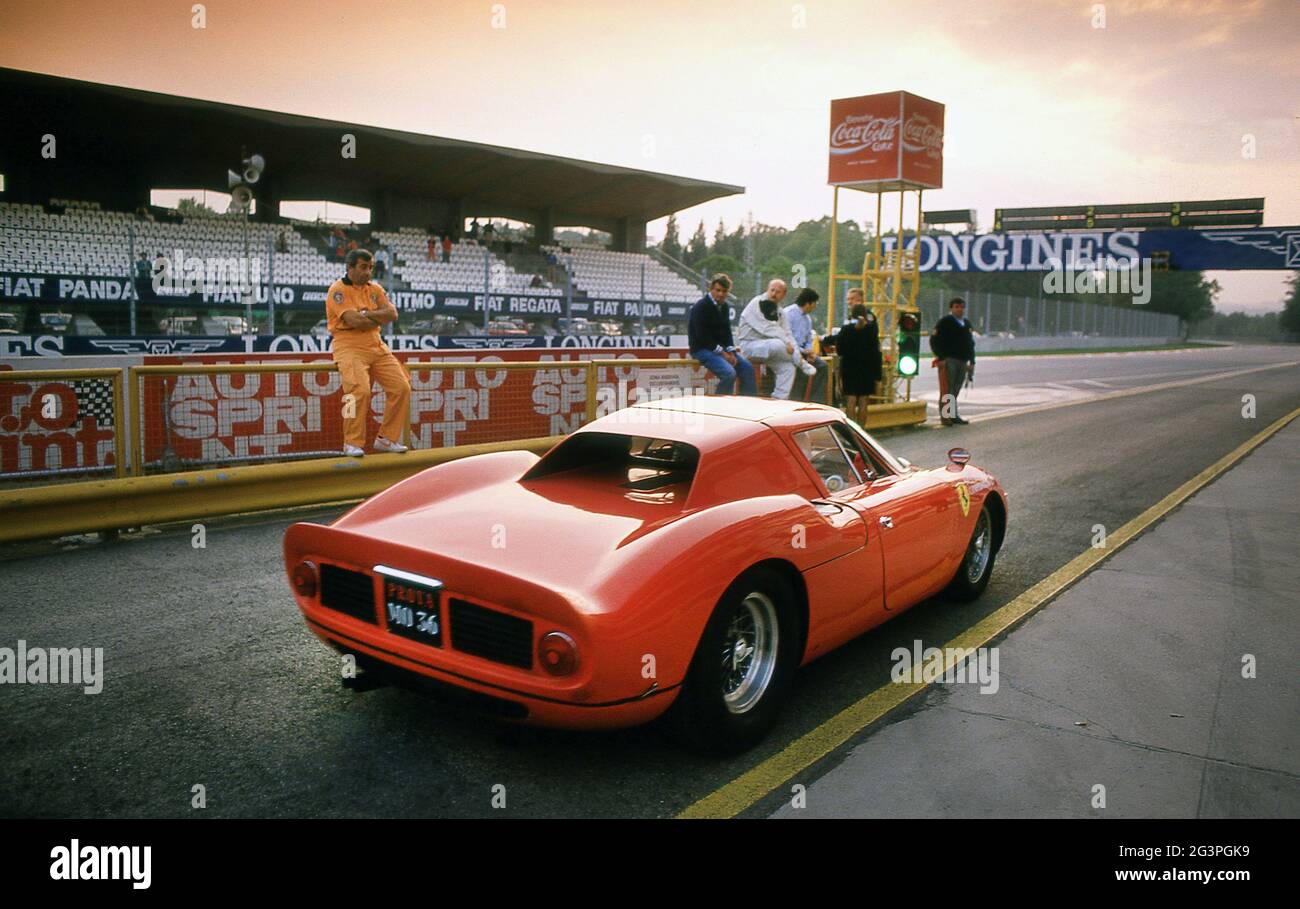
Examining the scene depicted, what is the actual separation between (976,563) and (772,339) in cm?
666

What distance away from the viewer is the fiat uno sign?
1522cm

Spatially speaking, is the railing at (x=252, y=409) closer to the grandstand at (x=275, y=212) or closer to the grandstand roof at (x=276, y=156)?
the grandstand at (x=275, y=212)

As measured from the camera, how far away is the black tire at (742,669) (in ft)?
10.3

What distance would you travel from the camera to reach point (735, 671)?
3.39 meters

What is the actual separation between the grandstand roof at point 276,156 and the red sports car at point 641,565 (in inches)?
727

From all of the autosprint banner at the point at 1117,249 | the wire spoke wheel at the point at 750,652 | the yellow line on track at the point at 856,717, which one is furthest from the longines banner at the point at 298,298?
the autosprint banner at the point at 1117,249

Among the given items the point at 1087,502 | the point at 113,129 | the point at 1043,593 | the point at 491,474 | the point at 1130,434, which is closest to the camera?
the point at 491,474

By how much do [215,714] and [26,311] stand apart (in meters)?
15.2

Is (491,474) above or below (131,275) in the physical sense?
below

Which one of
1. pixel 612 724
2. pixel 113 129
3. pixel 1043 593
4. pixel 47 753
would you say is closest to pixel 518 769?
pixel 612 724
